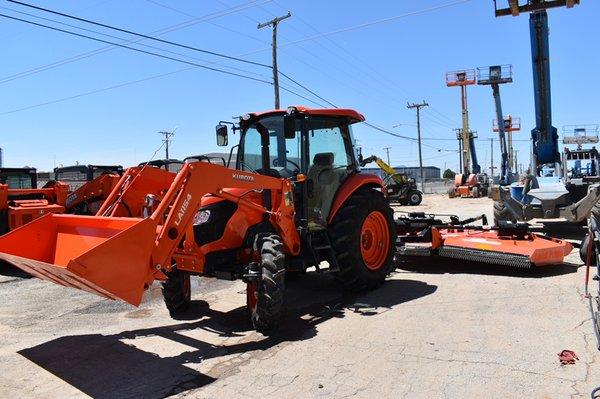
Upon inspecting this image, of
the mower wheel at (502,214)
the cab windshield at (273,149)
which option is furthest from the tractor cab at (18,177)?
the mower wheel at (502,214)

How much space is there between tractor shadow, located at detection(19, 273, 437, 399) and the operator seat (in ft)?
3.76

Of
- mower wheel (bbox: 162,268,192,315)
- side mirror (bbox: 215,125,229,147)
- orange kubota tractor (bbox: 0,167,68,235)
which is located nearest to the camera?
mower wheel (bbox: 162,268,192,315)

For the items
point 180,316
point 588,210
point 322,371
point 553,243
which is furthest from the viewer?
point 588,210

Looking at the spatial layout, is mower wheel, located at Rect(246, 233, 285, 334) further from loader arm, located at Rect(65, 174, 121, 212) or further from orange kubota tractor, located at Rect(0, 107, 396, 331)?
loader arm, located at Rect(65, 174, 121, 212)

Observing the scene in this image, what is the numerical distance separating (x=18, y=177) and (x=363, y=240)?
30.8 feet

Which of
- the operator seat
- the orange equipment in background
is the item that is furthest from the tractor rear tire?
the orange equipment in background

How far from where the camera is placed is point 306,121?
22.6 feet

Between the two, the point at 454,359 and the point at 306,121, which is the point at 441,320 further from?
the point at 306,121

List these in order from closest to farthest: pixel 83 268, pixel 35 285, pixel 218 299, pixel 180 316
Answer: pixel 83 268, pixel 180 316, pixel 218 299, pixel 35 285

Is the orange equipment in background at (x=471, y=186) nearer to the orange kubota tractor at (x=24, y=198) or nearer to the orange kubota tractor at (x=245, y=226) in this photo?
the orange kubota tractor at (x=24, y=198)

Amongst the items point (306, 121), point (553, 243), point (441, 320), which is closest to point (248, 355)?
point (441, 320)

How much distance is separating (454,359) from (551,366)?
0.78m

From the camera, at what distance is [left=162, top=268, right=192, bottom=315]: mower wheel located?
6531 mm

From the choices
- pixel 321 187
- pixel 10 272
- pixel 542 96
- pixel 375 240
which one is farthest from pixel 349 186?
pixel 542 96
